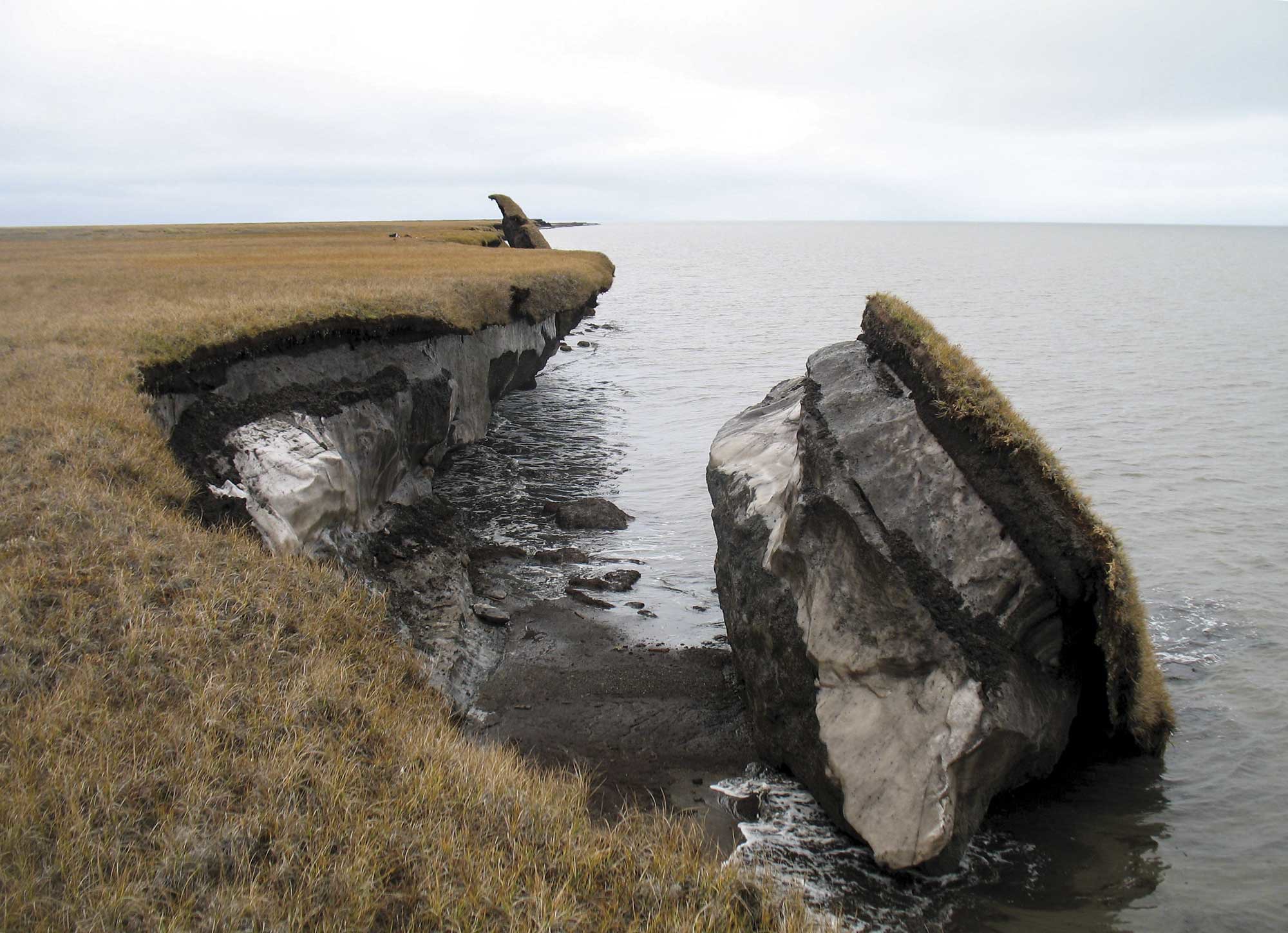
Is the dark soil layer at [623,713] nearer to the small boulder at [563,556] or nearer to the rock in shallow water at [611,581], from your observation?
the rock in shallow water at [611,581]

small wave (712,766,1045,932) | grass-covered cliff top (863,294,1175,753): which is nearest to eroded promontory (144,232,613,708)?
small wave (712,766,1045,932)

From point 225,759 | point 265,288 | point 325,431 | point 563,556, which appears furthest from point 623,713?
point 265,288

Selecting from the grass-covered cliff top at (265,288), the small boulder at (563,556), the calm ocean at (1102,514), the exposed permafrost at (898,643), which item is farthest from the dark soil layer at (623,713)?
the grass-covered cliff top at (265,288)

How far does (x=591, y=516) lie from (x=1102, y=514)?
432 inches

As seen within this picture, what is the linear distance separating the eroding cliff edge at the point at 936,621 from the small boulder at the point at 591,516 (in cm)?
800

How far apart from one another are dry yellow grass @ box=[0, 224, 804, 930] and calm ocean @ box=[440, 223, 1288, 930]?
120 inches

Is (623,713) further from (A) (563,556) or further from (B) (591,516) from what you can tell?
(B) (591,516)

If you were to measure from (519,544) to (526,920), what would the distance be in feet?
39.2

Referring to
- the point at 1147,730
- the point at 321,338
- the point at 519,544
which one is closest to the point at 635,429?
the point at 519,544

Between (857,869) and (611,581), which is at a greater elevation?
(611,581)

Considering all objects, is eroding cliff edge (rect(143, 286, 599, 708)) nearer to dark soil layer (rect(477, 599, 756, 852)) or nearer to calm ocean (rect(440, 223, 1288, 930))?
dark soil layer (rect(477, 599, 756, 852))

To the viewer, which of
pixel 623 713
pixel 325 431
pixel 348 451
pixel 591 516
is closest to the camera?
pixel 623 713

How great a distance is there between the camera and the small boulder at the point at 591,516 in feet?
59.8

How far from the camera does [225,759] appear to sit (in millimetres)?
6352
